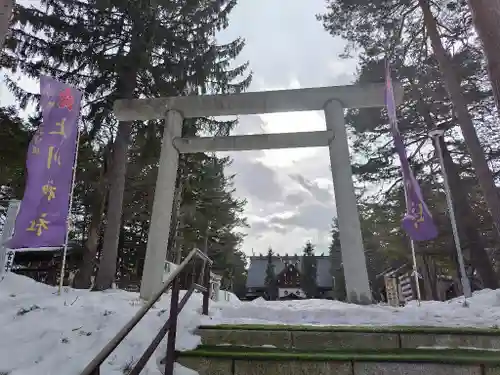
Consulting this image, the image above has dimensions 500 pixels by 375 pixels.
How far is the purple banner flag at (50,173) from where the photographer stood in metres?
5.89

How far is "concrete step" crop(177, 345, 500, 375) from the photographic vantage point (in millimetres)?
3223

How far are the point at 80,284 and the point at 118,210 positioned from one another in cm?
274

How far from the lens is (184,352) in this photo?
3.56 meters

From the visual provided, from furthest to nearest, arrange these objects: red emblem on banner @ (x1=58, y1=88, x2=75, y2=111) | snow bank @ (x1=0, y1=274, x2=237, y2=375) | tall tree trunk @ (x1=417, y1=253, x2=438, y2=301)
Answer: tall tree trunk @ (x1=417, y1=253, x2=438, y2=301)
red emblem on banner @ (x1=58, y1=88, x2=75, y2=111)
snow bank @ (x1=0, y1=274, x2=237, y2=375)

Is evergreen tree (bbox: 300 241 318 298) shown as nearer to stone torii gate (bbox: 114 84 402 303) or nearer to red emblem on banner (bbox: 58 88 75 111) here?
stone torii gate (bbox: 114 84 402 303)

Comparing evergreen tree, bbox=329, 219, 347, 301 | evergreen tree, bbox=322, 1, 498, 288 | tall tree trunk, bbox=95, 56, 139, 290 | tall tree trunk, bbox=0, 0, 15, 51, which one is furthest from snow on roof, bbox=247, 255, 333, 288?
tall tree trunk, bbox=0, 0, 15, 51

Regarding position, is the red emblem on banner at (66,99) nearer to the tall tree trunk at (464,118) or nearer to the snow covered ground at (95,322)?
the snow covered ground at (95,322)

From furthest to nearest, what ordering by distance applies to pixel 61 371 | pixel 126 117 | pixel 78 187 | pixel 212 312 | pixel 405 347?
pixel 78 187, pixel 126 117, pixel 212 312, pixel 405 347, pixel 61 371

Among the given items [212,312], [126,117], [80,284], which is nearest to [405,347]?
[212,312]

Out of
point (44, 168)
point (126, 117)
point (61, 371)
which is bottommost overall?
point (61, 371)

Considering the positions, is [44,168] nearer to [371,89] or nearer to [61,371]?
[61,371]

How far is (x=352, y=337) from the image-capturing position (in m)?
3.95

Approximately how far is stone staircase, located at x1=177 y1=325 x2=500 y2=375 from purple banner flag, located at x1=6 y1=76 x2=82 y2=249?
325cm

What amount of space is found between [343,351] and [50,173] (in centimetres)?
514
